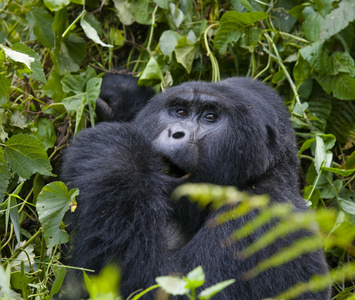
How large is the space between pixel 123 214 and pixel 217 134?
83 centimetres

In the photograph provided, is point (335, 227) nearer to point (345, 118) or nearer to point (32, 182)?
point (345, 118)

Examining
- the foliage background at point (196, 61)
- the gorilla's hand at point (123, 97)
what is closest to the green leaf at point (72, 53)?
the foliage background at point (196, 61)

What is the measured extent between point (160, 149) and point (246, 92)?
0.79 meters

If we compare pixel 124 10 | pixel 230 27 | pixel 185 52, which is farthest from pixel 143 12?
pixel 230 27

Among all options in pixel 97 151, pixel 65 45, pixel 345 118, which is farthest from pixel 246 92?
pixel 65 45

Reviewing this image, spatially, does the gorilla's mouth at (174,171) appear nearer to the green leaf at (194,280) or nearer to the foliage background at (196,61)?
the foliage background at (196,61)

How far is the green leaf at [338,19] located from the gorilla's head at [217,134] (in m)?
1.31

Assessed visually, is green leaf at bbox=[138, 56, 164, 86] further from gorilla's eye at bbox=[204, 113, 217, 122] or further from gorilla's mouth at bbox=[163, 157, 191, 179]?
gorilla's mouth at bbox=[163, 157, 191, 179]

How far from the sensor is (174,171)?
10.5 feet

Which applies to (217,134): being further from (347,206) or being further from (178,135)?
(347,206)

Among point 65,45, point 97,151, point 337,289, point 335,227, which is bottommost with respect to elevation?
point 337,289

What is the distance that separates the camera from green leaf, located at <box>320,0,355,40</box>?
173 inches

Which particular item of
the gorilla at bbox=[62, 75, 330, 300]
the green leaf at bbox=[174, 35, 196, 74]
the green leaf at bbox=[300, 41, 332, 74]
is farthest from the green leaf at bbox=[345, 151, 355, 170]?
the green leaf at bbox=[174, 35, 196, 74]

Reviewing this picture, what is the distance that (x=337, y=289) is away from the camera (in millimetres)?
4273
